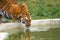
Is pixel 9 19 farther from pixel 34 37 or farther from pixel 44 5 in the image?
pixel 44 5

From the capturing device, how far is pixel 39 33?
29.2ft

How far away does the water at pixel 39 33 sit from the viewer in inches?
328

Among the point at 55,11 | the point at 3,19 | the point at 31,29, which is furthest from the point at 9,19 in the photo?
the point at 55,11

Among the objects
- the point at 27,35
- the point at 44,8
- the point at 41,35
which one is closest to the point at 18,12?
the point at 27,35

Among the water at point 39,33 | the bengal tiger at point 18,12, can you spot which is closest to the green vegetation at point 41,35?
the water at point 39,33

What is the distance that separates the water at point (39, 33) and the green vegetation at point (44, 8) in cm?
180

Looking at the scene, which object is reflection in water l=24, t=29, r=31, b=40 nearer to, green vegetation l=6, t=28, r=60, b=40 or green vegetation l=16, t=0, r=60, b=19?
green vegetation l=6, t=28, r=60, b=40

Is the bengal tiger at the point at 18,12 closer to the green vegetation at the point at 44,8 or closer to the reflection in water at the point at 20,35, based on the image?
the reflection in water at the point at 20,35

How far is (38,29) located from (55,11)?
10.3 feet

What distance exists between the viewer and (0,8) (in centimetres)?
1005

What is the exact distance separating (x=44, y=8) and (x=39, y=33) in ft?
12.4

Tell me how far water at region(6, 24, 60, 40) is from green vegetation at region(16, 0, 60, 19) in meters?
1.80

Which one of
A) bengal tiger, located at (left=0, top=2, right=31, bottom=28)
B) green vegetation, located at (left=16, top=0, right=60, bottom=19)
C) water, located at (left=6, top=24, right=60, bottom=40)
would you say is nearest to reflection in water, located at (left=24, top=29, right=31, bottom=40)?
water, located at (left=6, top=24, right=60, bottom=40)

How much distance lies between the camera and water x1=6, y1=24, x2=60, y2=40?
8.34 metres
